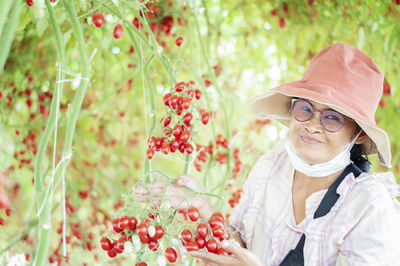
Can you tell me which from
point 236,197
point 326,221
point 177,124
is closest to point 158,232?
point 177,124

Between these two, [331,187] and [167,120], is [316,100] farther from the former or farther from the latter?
[167,120]

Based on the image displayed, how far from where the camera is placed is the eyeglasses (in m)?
1.10

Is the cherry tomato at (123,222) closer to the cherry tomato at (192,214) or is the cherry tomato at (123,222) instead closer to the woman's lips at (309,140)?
the cherry tomato at (192,214)

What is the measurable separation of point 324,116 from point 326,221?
26 centimetres

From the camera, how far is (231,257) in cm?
100

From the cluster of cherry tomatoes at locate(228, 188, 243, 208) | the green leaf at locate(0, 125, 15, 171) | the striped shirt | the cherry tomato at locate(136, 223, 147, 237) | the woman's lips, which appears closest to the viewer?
the cherry tomato at locate(136, 223, 147, 237)

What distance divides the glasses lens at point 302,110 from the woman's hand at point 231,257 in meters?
0.37

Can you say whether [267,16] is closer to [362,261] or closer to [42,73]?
[42,73]

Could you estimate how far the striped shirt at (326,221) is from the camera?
103 cm

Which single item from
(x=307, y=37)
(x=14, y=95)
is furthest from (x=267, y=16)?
(x=14, y=95)

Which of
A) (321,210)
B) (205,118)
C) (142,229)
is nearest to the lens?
(142,229)

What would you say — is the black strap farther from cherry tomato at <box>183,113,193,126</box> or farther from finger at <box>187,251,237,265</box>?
cherry tomato at <box>183,113,193,126</box>

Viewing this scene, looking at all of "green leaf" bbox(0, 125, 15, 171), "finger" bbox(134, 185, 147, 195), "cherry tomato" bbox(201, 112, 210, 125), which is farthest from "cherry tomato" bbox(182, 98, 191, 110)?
"green leaf" bbox(0, 125, 15, 171)

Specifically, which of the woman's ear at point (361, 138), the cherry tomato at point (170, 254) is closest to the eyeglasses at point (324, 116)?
the woman's ear at point (361, 138)
